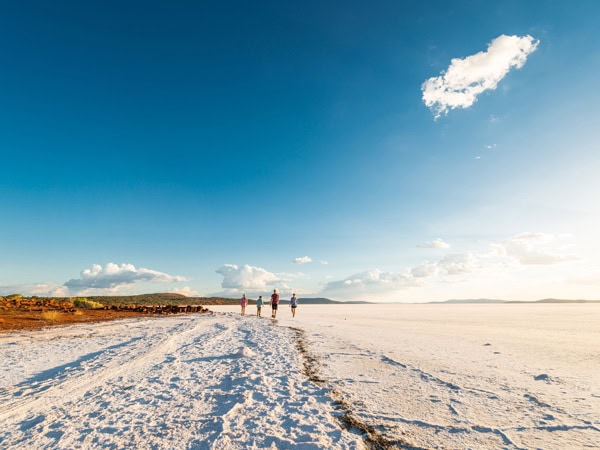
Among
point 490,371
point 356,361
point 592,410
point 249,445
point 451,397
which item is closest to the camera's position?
point 249,445

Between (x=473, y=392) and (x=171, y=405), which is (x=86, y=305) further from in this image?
(x=473, y=392)

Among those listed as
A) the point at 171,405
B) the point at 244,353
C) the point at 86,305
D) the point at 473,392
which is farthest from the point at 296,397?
the point at 86,305

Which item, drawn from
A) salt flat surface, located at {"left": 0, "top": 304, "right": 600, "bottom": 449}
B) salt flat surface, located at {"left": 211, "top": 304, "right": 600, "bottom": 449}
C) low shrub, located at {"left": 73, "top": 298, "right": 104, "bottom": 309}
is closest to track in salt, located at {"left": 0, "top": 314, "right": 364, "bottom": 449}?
salt flat surface, located at {"left": 0, "top": 304, "right": 600, "bottom": 449}

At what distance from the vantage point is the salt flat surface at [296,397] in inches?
155

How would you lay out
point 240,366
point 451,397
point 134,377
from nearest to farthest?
1. point 451,397
2. point 134,377
3. point 240,366

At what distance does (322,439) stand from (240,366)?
4196 millimetres

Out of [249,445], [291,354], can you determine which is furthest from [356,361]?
[249,445]

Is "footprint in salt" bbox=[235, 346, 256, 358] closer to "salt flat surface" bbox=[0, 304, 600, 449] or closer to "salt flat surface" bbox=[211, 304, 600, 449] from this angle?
"salt flat surface" bbox=[0, 304, 600, 449]

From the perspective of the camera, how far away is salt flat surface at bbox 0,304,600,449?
3928mm

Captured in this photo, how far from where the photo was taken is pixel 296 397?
5.40 metres

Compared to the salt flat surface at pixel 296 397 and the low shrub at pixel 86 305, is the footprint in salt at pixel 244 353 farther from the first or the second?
the low shrub at pixel 86 305

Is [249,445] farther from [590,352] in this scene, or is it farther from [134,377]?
[590,352]

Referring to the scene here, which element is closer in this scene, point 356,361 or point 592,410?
point 592,410

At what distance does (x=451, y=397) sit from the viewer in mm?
5414
